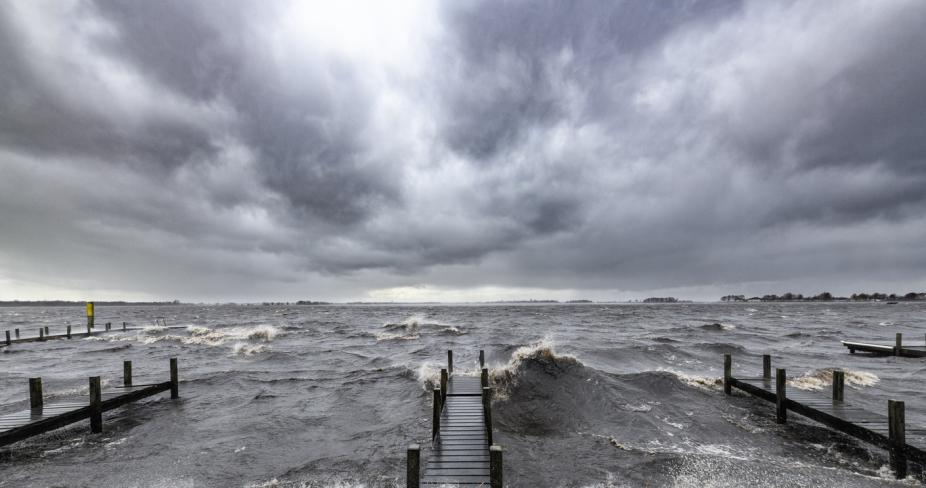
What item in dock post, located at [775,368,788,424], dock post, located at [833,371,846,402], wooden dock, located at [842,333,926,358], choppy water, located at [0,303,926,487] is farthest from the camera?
wooden dock, located at [842,333,926,358]

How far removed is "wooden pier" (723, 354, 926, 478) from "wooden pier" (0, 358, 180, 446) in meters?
25.0

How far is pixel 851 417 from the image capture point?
44.2ft

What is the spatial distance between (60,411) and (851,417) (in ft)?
87.2

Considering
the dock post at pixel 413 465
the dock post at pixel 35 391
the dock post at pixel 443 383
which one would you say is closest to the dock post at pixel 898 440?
the dock post at pixel 413 465

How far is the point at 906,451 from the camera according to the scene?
11070 mm

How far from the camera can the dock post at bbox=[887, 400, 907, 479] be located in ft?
36.4

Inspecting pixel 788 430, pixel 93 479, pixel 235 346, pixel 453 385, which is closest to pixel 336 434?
pixel 453 385

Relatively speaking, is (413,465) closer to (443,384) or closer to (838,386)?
(443,384)

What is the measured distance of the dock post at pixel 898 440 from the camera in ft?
36.4

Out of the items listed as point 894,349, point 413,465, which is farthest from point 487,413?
point 894,349

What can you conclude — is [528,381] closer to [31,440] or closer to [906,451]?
[906,451]

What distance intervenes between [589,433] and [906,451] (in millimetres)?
8390

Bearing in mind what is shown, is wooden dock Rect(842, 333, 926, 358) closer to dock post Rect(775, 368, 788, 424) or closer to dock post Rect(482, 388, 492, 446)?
dock post Rect(775, 368, 788, 424)

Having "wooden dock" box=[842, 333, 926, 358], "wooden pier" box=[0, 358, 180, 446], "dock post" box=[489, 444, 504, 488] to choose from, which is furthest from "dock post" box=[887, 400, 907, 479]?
"wooden dock" box=[842, 333, 926, 358]
